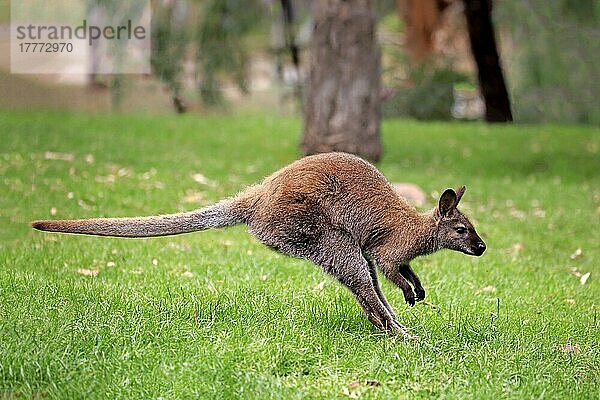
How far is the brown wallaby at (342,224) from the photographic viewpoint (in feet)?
17.7

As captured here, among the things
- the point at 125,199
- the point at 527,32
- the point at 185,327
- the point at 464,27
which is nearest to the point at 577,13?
the point at 527,32

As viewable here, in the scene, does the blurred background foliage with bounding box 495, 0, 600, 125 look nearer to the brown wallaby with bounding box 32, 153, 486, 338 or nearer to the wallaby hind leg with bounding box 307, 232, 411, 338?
the brown wallaby with bounding box 32, 153, 486, 338

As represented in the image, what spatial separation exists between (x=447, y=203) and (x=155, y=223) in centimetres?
175

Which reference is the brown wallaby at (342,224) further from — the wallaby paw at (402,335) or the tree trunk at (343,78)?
the tree trunk at (343,78)

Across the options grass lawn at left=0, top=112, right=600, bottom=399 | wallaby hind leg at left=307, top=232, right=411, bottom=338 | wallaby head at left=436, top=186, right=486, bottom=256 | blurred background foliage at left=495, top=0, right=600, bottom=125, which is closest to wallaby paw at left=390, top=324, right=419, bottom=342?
wallaby hind leg at left=307, top=232, right=411, bottom=338

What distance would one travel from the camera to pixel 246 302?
237 inches

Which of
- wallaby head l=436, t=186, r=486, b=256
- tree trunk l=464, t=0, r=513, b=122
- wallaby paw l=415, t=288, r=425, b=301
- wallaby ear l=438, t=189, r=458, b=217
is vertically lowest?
wallaby paw l=415, t=288, r=425, b=301

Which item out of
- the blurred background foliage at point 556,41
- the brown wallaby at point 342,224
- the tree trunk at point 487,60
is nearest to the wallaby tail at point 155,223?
the brown wallaby at point 342,224

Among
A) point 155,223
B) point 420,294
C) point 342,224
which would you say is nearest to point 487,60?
point 420,294

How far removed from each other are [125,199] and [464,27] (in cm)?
1360

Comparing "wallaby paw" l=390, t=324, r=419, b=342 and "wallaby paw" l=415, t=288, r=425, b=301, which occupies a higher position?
"wallaby paw" l=415, t=288, r=425, b=301

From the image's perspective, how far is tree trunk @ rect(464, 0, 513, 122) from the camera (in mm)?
18141

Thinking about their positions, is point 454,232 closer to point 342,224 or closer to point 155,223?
point 342,224

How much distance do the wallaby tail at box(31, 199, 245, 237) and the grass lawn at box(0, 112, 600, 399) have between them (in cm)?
53
